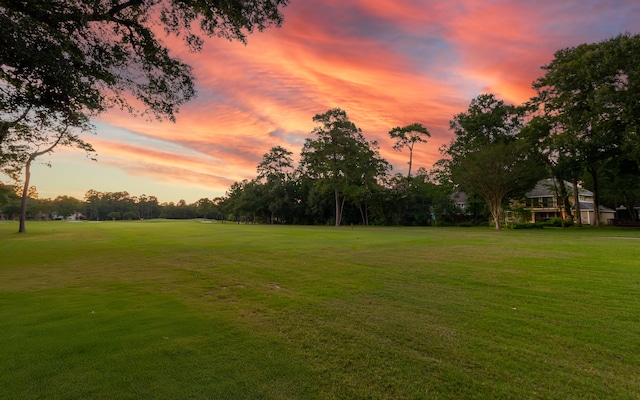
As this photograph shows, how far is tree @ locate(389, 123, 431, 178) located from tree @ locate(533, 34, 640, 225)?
67.4 feet

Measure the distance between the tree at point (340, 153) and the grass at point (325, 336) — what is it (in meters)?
43.5

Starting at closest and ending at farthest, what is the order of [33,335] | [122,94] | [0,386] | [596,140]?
1. [0,386]
2. [33,335]
3. [122,94]
4. [596,140]

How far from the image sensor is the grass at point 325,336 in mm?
2926

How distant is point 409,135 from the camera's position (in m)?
57.2

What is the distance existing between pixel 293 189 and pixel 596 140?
2061 inches

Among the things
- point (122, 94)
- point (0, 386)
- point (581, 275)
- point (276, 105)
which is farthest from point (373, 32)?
point (0, 386)

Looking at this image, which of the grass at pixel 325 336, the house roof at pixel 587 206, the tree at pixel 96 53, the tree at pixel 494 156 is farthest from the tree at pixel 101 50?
the house roof at pixel 587 206

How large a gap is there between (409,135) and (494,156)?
2559 centimetres

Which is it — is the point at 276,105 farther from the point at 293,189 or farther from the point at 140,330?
the point at 293,189

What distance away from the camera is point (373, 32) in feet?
52.3

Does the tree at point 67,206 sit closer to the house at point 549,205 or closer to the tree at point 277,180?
the tree at point 277,180

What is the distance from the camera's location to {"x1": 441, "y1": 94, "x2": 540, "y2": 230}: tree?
32.8m

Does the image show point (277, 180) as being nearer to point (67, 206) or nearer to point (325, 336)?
point (325, 336)

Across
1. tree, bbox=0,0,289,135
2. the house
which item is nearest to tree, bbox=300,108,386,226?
the house
